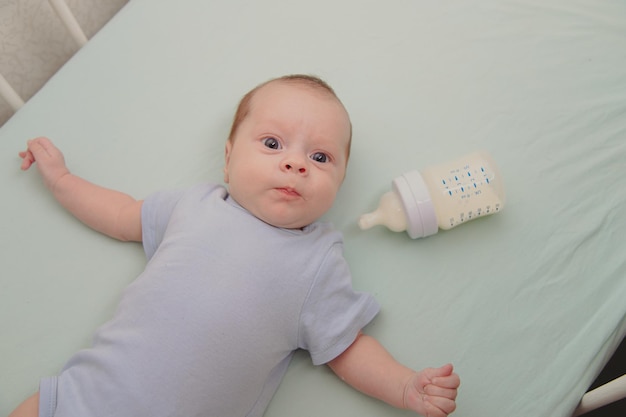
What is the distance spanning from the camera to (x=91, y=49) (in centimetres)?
93

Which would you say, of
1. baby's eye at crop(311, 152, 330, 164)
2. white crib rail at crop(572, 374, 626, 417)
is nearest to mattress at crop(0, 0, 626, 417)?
white crib rail at crop(572, 374, 626, 417)

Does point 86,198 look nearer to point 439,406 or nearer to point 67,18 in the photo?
point 67,18

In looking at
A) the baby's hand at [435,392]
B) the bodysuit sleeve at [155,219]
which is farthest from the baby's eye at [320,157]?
the baby's hand at [435,392]

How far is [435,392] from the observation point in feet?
1.98

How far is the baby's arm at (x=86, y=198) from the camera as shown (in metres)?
0.77

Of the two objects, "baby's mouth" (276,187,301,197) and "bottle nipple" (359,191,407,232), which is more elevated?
"baby's mouth" (276,187,301,197)

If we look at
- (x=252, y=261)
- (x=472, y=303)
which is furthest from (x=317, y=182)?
(x=472, y=303)

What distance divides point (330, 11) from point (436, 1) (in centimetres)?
23

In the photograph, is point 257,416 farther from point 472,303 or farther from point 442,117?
point 442,117

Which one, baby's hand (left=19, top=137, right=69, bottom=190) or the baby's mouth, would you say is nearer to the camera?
the baby's mouth

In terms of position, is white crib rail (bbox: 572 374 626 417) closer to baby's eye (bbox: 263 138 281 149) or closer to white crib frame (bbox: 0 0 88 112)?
baby's eye (bbox: 263 138 281 149)

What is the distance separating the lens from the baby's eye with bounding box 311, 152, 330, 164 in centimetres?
72

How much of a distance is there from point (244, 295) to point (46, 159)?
45cm

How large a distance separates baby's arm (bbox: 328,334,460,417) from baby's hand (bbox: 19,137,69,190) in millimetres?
561
